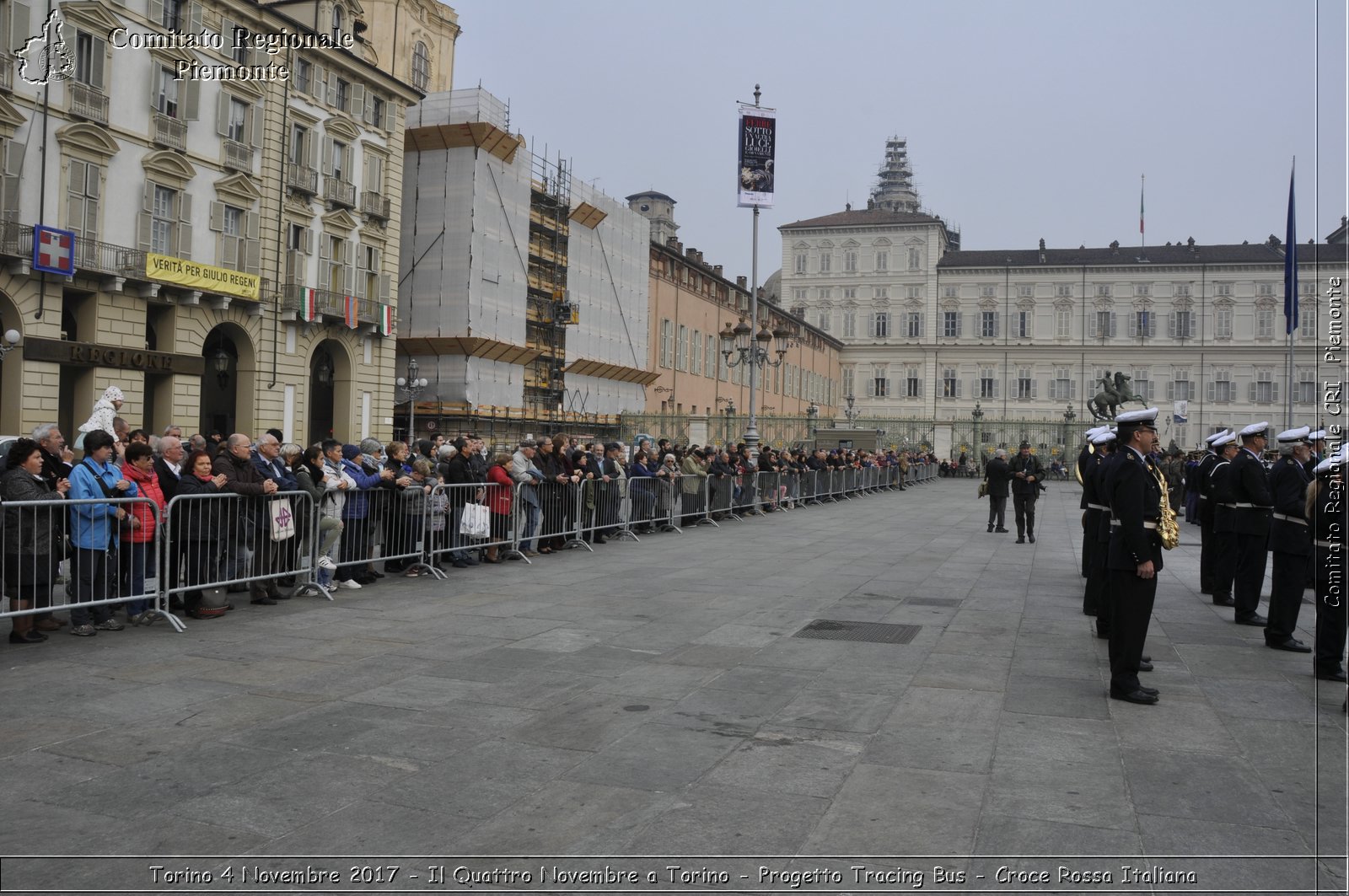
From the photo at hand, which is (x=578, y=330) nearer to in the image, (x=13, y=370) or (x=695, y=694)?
(x=13, y=370)

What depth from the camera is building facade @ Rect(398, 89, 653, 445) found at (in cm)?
4122

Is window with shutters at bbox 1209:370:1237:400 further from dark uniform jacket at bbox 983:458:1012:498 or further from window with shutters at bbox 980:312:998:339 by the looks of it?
dark uniform jacket at bbox 983:458:1012:498

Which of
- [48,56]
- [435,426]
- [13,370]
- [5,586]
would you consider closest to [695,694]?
[5,586]

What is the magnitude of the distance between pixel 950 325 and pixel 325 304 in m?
70.5

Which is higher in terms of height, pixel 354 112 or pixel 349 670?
pixel 354 112

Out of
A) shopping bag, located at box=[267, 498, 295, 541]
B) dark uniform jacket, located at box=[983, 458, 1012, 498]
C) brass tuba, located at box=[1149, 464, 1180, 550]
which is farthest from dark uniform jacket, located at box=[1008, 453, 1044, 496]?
shopping bag, located at box=[267, 498, 295, 541]

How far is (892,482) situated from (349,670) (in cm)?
3871

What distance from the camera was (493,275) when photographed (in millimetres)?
42500

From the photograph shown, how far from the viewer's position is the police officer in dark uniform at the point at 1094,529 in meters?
9.39

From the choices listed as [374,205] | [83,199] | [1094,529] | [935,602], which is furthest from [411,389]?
[1094,529]

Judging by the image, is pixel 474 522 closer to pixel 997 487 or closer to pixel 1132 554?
pixel 1132 554

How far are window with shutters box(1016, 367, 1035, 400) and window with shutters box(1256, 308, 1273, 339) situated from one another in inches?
702

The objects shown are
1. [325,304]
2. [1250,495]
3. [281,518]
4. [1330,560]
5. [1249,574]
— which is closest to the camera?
[1330,560]

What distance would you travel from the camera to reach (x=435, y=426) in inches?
1634
